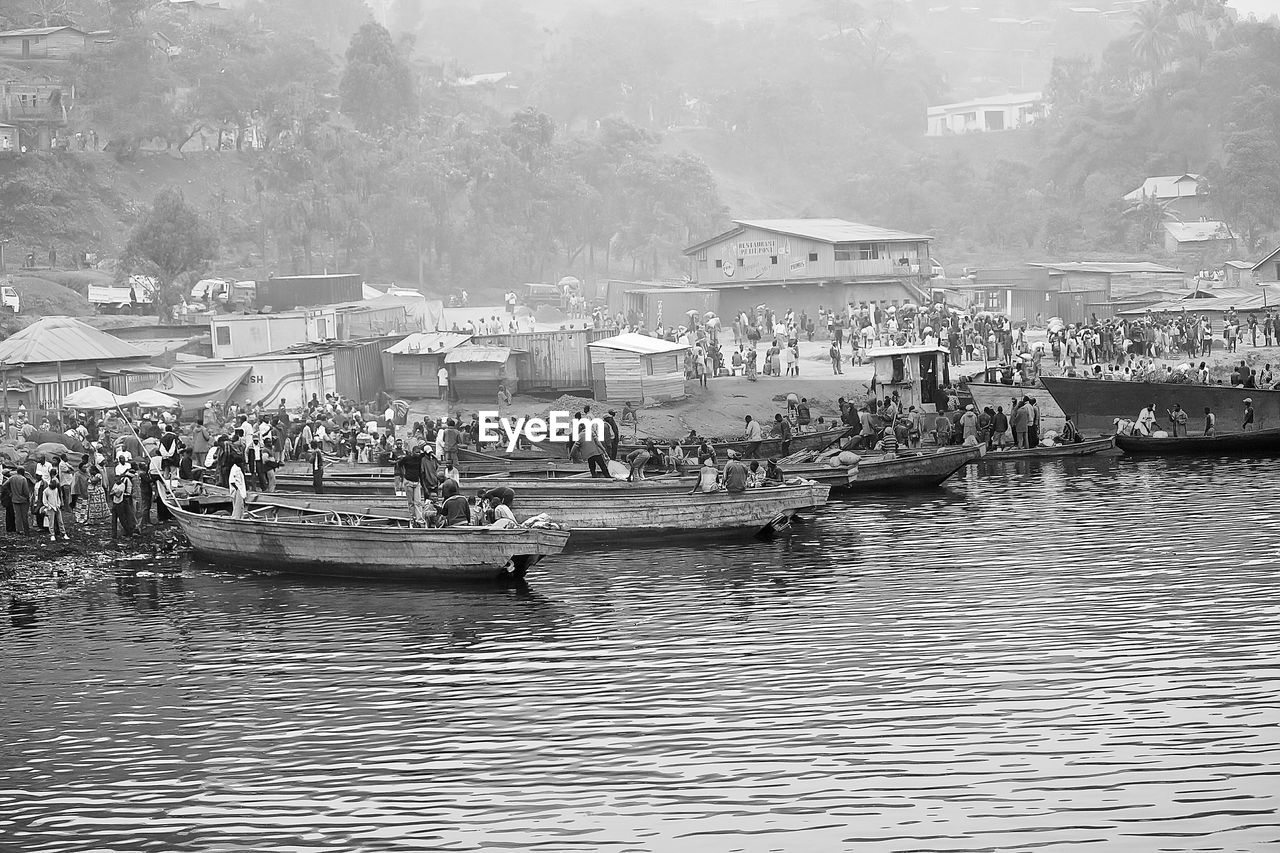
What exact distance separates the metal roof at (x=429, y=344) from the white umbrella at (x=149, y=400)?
30.3ft

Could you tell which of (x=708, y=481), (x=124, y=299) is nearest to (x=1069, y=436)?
(x=708, y=481)

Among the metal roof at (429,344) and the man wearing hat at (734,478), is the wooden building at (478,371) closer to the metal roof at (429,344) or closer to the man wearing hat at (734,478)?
the metal roof at (429,344)

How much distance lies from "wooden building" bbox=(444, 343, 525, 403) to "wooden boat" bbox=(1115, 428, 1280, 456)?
753 inches

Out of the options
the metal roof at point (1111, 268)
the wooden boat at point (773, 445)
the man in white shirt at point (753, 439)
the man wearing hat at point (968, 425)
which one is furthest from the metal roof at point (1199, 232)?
the man in white shirt at point (753, 439)

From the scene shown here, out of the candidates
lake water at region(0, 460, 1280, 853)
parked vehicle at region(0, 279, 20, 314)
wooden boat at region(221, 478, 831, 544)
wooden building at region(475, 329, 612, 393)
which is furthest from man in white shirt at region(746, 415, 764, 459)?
parked vehicle at region(0, 279, 20, 314)

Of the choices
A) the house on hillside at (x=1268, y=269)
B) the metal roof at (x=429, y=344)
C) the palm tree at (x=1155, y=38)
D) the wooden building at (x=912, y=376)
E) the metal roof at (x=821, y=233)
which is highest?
the palm tree at (x=1155, y=38)

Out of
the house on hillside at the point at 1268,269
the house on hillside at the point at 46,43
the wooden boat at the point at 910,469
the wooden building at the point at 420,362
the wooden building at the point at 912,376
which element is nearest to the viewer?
the wooden boat at the point at 910,469

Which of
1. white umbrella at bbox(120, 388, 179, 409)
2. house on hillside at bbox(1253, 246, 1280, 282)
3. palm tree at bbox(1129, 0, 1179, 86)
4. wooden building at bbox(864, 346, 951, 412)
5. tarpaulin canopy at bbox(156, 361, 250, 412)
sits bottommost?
wooden building at bbox(864, 346, 951, 412)

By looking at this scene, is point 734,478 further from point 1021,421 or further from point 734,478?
point 1021,421

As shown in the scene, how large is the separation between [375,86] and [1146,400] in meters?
66.0

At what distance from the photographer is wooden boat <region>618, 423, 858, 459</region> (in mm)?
37656

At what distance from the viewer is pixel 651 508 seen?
30.7m

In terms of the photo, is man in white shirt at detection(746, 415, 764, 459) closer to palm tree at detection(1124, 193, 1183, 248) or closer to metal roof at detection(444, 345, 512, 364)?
metal roof at detection(444, 345, 512, 364)

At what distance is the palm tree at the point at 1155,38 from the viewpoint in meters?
132
